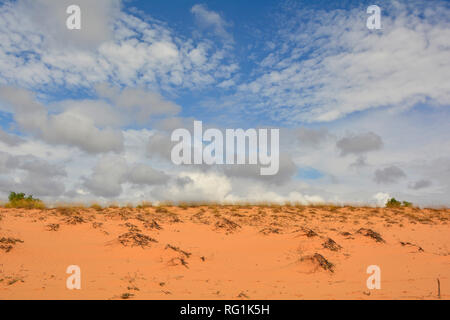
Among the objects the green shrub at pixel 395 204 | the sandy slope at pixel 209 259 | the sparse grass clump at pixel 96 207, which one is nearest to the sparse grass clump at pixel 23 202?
the sandy slope at pixel 209 259

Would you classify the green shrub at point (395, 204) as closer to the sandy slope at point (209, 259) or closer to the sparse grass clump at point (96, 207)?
the sandy slope at point (209, 259)

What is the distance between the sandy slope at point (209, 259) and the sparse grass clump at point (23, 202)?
7.05 ft

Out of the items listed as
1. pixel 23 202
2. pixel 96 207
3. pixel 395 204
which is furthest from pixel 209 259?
pixel 395 204

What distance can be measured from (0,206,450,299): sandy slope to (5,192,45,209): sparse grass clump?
84.6 inches

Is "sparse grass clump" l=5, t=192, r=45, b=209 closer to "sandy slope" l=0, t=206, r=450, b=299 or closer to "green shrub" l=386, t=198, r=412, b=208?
"sandy slope" l=0, t=206, r=450, b=299

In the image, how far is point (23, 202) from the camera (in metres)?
25.9

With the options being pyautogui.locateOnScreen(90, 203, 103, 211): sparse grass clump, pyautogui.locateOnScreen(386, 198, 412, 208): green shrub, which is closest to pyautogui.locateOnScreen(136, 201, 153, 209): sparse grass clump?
pyautogui.locateOnScreen(90, 203, 103, 211): sparse grass clump

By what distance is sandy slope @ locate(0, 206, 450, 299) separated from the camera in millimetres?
9039

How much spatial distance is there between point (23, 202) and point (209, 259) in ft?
67.0

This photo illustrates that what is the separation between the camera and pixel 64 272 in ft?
35.8

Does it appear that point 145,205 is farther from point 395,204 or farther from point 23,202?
point 395,204

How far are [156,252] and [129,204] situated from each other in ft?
53.5
